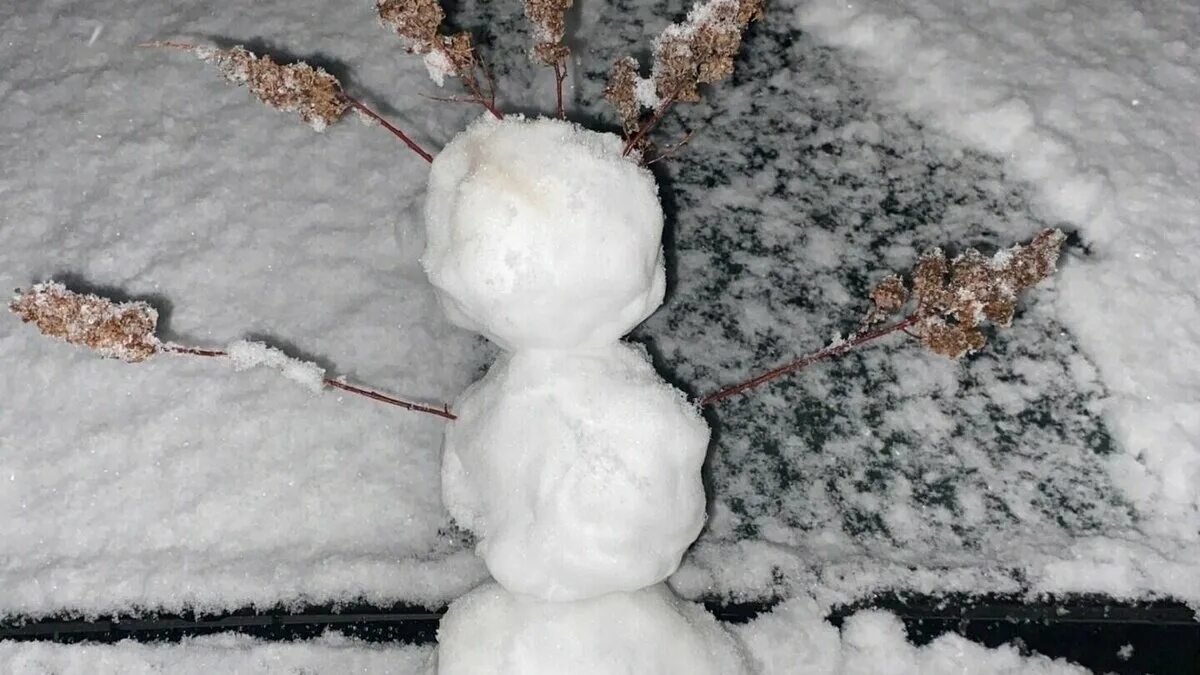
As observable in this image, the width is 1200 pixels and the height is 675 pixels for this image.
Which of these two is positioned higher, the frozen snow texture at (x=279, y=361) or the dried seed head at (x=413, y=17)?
the dried seed head at (x=413, y=17)

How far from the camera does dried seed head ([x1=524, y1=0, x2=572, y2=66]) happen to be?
788mm

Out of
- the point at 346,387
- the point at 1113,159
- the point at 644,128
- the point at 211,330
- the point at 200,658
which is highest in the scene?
the point at 644,128

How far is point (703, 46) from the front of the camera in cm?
81

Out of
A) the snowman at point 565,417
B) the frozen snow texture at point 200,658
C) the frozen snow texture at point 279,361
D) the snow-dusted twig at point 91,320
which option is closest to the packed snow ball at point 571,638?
the snowman at point 565,417

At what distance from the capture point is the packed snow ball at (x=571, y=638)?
2.67ft

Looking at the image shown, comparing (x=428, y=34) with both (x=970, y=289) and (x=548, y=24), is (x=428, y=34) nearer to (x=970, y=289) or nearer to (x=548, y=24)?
(x=548, y=24)

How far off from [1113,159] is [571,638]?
2.91 ft

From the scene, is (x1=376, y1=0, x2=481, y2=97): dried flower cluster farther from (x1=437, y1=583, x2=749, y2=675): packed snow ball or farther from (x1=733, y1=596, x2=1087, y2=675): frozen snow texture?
(x1=733, y1=596, x2=1087, y2=675): frozen snow texture

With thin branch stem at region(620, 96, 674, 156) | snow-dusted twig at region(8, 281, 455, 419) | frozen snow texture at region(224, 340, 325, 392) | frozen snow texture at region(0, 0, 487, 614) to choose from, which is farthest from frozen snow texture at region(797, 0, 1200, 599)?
snow-dusted twig at region(8, 281, 455, 419)

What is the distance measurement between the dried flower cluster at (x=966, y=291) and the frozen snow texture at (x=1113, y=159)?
0.30m

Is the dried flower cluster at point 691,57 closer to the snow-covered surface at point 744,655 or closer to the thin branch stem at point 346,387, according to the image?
the thin branch stem at point 346,387

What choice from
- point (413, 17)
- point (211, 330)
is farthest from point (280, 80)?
point (211, 330)

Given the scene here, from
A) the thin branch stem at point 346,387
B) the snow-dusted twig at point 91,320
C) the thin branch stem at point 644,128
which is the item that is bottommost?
the thin branch stem at point 346,387

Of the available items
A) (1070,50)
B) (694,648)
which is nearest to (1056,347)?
(1070,50)
